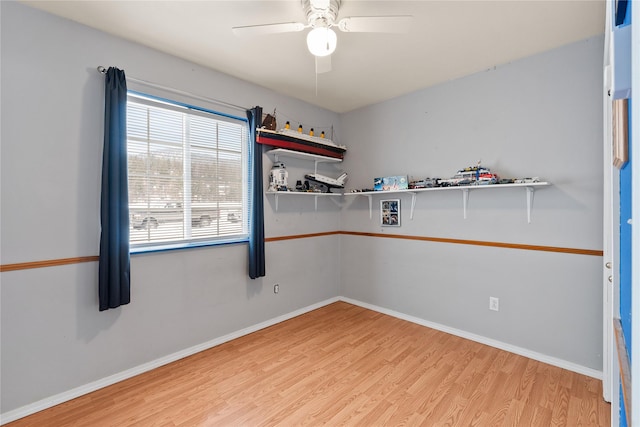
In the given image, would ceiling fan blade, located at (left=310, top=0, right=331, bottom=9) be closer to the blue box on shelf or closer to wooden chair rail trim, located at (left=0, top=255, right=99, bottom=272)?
the blue box on shelf

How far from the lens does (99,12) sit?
2.07 meters

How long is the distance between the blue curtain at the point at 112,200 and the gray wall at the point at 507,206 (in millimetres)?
2760

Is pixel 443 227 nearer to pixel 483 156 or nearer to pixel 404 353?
pixel 483 156

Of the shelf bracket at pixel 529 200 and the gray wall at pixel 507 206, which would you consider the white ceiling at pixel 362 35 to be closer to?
the gray wall at pixel 507 206

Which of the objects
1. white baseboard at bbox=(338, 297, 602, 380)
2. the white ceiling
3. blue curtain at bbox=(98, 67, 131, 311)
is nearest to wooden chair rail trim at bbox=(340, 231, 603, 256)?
white baseboard at bbox=(338, 297, 602, 380)

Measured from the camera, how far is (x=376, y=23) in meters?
1.76

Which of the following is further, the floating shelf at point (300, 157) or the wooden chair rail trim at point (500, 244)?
the floating shelf at point (300, 157)

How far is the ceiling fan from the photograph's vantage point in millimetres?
1743

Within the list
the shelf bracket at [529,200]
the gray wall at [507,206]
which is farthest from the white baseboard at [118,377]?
the shelf bracket at [529,200]

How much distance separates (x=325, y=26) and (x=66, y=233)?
2.32 meters

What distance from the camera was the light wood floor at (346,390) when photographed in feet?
6.33

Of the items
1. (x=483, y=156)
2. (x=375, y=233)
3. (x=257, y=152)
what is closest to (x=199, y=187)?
(x=257, y=152)

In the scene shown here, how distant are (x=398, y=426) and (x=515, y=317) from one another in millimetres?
1642

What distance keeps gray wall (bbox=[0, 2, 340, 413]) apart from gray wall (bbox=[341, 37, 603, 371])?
90.0 inches
